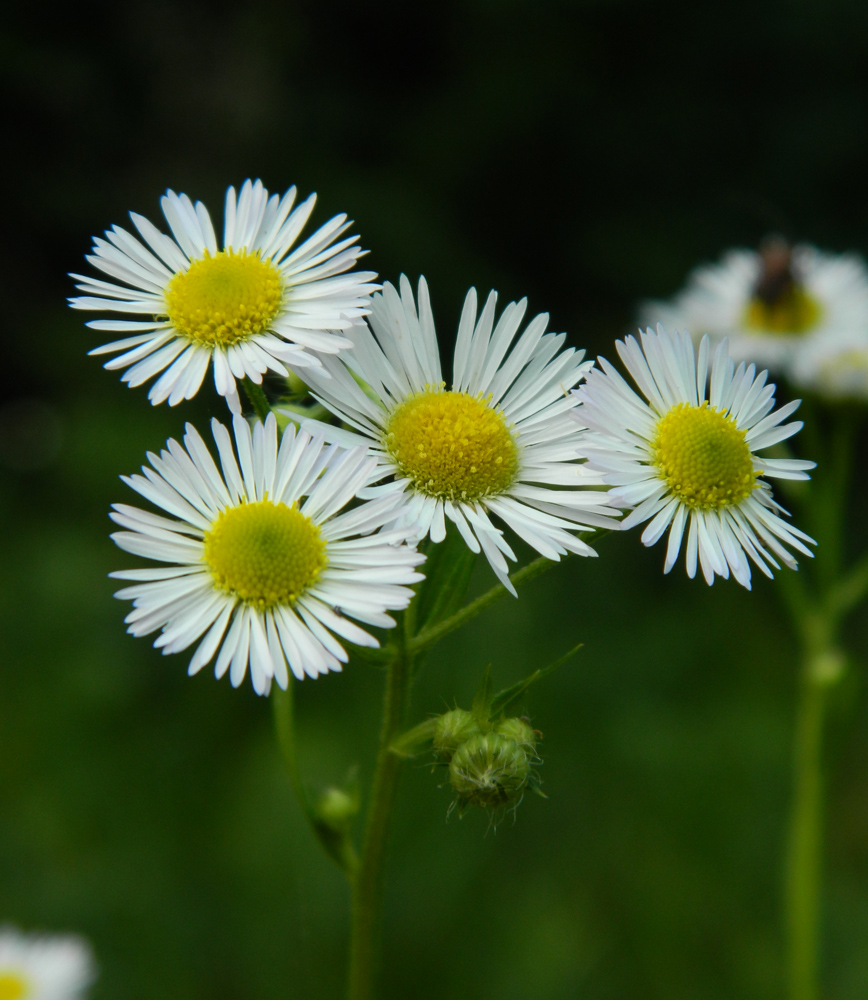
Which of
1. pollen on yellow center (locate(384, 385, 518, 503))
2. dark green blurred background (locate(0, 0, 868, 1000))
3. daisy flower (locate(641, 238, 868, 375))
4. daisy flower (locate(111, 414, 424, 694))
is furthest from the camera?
daisy flower (locate(641, 238, 868, 375))

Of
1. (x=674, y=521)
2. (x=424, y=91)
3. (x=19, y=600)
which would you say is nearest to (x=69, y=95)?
(x=424, y=91)

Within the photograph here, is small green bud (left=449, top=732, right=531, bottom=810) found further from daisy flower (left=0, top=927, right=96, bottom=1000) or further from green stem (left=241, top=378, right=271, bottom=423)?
daisy flower (left=0, top=927, right=96, bottom=1000)

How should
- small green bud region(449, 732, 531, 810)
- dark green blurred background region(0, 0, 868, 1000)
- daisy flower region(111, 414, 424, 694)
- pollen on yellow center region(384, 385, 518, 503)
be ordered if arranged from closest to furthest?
daisy flower region(111, 414, 424, 694) < small green bud region(449, 732, 531, 810) < pollen on yellow center region(384, 385, 518, 503) < dark green blurred background region(0, 0, 868, 1000)

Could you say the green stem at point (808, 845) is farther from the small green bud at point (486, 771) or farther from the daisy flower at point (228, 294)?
the daisy flower at point (228, 294)

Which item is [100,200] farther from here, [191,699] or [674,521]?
[674,521]

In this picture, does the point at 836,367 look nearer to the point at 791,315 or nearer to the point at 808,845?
the point at 791,315

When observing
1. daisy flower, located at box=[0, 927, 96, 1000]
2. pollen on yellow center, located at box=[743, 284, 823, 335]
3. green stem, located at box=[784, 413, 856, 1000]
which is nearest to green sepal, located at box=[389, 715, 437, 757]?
daisy flower, located at box=[0, 927, 96, 1000]
